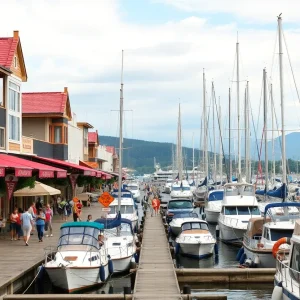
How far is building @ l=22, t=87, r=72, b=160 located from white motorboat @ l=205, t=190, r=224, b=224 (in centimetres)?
1334

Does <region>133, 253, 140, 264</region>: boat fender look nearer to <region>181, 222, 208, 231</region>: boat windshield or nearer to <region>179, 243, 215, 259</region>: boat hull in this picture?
<region>179, 243, 215, 259</region>: boat hull

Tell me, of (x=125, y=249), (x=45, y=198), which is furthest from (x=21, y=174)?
(x=45, y=198)

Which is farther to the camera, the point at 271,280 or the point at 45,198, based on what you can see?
the point at 45,198

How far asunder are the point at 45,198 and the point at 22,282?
3070 centimetres

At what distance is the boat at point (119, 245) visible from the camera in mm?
28078

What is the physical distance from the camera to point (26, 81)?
4403 cm

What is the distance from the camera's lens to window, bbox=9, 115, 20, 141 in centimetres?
4006

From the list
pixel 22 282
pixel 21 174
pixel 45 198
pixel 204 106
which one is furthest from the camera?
pixel 204 106

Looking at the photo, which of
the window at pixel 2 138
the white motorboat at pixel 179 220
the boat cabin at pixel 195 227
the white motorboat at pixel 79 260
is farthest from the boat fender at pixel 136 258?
the window at pixel 2 138

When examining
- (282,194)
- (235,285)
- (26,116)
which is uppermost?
(26,116)

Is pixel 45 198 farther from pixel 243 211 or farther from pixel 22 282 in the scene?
pixel 22 282

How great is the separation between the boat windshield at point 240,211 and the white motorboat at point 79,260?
54.5 feet

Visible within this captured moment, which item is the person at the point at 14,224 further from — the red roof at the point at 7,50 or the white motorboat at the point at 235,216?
the white motorboat at the point at 235,216

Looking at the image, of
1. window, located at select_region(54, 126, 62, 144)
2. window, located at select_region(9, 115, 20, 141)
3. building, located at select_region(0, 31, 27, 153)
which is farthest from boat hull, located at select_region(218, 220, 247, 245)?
window, located at select_region(54, 126, 62, 144)
